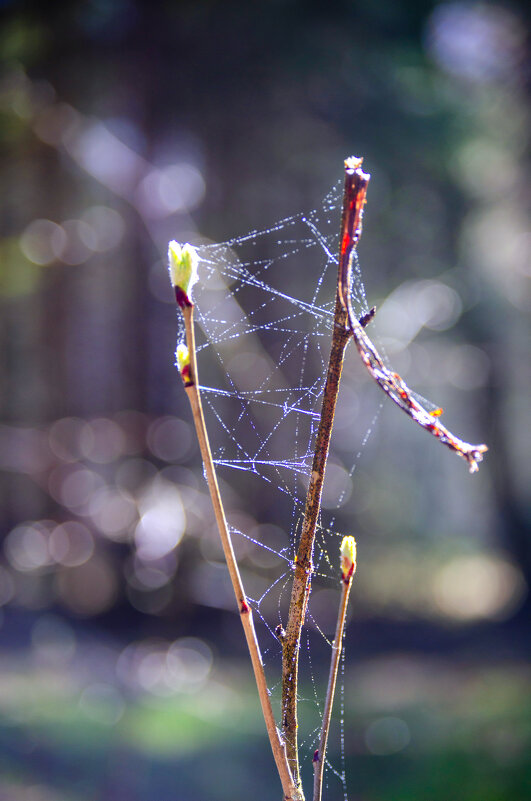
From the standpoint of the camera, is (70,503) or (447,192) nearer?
(447,192)

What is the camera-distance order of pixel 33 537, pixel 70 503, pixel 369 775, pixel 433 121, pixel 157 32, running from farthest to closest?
1. pixel 33 537
2. pixel 70 503
3. pixel 157 32
4. pixel 433 121
5. pixel 369 775

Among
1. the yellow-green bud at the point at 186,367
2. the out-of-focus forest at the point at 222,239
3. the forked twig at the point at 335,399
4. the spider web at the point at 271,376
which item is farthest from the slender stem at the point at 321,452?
the out-of-focus forest at the point at 222,239

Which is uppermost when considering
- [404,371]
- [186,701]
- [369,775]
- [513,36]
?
[513,36]

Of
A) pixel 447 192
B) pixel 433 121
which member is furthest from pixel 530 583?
pixel 433 121

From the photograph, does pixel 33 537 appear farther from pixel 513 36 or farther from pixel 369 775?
pixel 513 36

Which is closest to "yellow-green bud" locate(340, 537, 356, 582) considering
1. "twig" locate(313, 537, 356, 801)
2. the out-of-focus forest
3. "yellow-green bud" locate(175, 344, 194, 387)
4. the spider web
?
"twig" locate(313, 537, 356, 801)

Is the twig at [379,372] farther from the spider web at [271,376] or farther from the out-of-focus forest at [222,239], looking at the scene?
the out-of-focus forest at [222,239]

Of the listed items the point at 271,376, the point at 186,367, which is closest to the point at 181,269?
the point at 186,367

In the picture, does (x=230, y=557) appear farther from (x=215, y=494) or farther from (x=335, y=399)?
(x=335, y=399)
